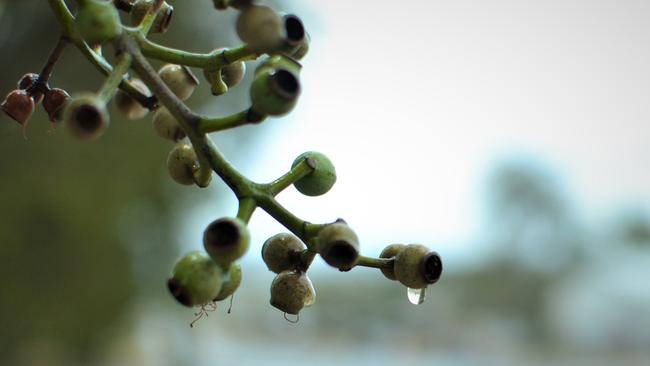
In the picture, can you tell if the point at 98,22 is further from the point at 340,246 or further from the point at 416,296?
the point at 416,296

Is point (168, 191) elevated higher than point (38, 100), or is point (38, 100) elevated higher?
point (38, 100)

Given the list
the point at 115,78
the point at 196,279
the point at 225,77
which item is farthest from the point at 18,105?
the point at 196,279

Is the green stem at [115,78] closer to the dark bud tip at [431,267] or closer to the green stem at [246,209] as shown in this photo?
the green stem at [246,209]

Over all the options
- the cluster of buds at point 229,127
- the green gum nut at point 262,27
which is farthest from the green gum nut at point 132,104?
the green gum nut at point 262,27

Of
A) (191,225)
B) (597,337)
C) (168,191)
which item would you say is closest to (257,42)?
(168,191)

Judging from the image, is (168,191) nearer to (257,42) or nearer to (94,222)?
(94,222)

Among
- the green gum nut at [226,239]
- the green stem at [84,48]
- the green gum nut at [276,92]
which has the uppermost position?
the green gum nut at [276,92]
